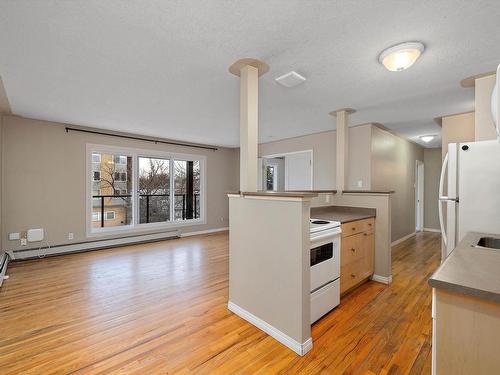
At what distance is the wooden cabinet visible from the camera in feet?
8.12

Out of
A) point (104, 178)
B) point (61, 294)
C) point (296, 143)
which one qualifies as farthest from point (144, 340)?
point (296, 143)

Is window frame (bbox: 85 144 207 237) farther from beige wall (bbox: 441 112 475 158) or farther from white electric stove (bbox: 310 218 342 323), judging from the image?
beige wall (bbox: 441 112 475 158)

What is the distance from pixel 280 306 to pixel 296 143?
4.30 m

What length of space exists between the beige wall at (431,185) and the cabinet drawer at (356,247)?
482 centimetres

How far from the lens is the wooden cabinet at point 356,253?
247 cm

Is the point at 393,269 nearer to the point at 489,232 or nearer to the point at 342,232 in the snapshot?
the point at 342,232

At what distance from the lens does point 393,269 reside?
3506mm

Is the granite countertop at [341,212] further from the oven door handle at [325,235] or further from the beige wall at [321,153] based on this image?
the beige wall at [321,153]

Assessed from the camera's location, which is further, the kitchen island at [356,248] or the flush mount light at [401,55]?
the kitchen island at [356,248]

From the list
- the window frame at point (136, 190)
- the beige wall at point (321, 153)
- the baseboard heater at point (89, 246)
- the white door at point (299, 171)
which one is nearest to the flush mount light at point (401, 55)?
the beige wall at point (321, 153)

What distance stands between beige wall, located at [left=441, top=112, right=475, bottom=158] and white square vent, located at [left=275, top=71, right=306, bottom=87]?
107 inches

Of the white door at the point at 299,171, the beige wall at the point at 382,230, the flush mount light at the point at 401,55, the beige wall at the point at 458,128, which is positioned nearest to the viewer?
the flush mount light at the point at 401,55

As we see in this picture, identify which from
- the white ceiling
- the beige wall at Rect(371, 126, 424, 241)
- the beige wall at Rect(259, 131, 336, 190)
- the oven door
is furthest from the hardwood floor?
the white ceiling

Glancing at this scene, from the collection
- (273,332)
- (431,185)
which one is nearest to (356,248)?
(273,332)
